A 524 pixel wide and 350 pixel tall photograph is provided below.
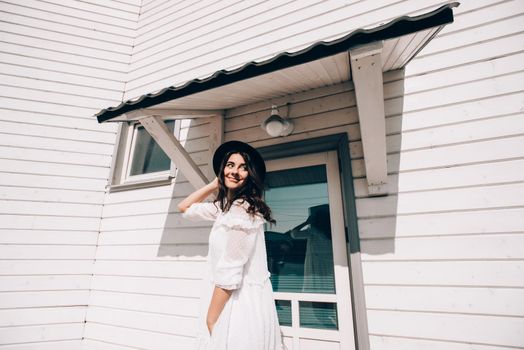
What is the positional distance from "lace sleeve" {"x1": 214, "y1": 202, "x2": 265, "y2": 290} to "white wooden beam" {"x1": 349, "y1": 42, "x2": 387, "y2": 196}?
1.18m

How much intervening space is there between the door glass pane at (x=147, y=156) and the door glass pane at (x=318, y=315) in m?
2.74

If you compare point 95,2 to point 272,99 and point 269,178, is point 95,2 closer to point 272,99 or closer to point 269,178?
point 272,99

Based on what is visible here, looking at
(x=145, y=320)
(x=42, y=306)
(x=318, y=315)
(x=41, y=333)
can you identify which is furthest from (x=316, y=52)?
(x=41, y=333)

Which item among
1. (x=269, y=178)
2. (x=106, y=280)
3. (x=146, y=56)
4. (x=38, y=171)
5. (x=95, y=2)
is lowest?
(x=106, y=280)

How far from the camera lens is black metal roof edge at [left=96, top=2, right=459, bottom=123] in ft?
4.73

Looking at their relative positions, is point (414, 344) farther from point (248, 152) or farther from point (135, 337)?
point (135, 337)

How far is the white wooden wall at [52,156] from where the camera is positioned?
343cm

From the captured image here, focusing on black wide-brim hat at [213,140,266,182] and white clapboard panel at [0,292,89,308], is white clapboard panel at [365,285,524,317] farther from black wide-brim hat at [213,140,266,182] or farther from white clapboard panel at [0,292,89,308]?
white clapboard panel at [0,292,89,308]

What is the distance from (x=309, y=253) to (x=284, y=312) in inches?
25.9

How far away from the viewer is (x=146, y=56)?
4.49 m

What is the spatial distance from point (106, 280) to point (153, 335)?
1.12 metres

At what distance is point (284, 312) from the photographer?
8.52 ft

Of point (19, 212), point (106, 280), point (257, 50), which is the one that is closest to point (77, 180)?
point (19, 212)

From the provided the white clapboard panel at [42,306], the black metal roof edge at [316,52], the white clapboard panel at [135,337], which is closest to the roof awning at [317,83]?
the black metal roof edge at [316,52]
